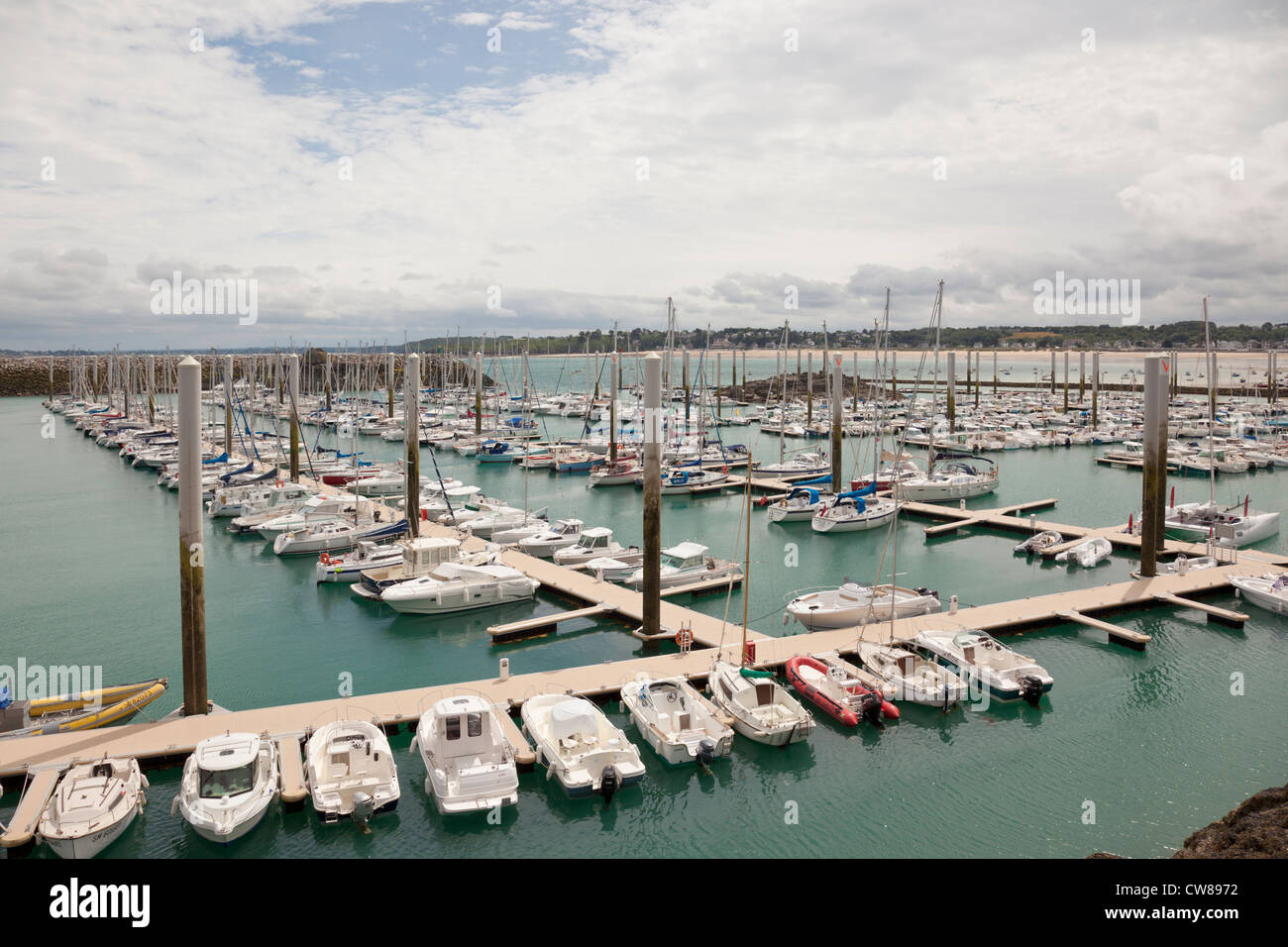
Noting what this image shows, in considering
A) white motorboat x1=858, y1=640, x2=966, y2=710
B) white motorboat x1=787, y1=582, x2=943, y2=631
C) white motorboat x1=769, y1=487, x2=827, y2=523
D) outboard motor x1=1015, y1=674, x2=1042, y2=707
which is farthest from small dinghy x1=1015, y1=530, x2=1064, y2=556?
outboard motor x1=1015, y1=674, x2=1042, y2=707

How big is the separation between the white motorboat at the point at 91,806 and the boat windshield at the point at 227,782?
1.45m

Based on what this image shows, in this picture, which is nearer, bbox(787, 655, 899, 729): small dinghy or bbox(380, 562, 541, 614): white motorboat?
bbox(787, 655, 899, 729): small dinghy

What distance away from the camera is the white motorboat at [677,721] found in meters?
20.0

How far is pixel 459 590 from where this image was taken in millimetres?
32688

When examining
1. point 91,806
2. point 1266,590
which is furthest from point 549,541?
point 1266,590

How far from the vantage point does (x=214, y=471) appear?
62.4 meters

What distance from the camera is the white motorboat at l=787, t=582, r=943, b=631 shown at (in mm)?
28656

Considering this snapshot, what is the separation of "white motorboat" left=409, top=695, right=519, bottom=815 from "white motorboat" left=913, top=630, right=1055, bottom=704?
42.9 feet

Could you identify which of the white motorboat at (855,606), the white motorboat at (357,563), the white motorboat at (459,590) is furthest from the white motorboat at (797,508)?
the white motorboat at (357,563)

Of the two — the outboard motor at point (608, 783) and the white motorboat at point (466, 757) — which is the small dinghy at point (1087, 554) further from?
the white motorboat at point (466, 757)

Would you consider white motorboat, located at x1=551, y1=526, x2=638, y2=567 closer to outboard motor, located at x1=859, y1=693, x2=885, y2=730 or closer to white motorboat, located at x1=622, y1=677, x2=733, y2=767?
white motorboat, located at x1=622, y1=677, x2=733, y2=767
